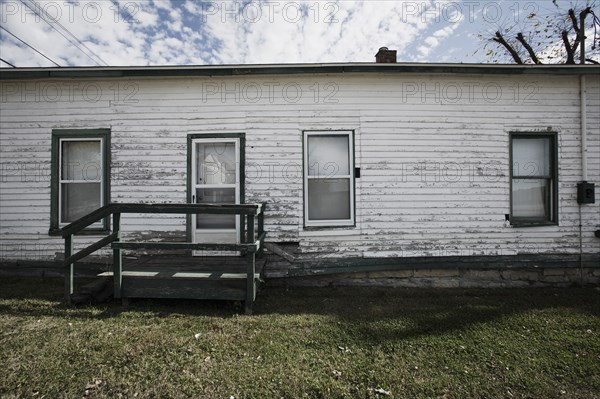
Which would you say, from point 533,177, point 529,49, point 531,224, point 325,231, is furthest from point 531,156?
point 529,49

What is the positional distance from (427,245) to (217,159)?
4.29m

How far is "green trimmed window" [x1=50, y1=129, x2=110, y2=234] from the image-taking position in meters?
5.66

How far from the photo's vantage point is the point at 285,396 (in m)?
2.63

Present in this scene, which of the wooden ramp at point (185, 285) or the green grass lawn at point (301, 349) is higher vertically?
the wooden ramp at point (185, 285)

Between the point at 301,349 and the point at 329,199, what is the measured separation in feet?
9.83

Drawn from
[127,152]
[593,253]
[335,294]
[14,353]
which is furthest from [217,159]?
[593,253]

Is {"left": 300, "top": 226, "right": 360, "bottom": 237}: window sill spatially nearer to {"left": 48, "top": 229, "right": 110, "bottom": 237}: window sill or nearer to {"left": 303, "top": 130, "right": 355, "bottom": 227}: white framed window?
{"left": 303, "top": 130, "right": 355, "bottom": 227}: white framed window

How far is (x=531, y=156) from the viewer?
232 inches

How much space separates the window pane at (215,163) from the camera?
575cm

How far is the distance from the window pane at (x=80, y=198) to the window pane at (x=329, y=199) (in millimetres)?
4085

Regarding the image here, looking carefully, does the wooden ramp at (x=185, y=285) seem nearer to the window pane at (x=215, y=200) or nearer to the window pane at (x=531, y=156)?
the window pane at (x=215, y=200)

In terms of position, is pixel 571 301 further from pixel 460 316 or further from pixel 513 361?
pixel 513 361

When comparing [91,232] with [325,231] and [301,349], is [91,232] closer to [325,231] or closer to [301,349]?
[325,231]

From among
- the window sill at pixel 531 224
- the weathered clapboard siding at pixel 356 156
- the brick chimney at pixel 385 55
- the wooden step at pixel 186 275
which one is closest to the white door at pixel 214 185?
the weathered clapboard siding at pixel 356 156
